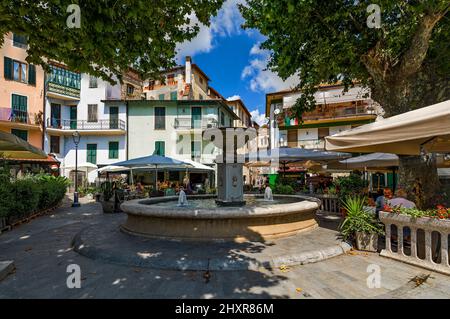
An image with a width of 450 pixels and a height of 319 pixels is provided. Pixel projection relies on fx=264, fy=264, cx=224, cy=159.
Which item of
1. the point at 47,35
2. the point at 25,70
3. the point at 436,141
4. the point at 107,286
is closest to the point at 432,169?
the point at 436,141

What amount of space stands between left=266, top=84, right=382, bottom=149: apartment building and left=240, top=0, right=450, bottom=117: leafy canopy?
718 inches

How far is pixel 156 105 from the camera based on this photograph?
2973cm

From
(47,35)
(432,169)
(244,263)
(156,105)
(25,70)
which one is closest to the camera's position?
(244,263)

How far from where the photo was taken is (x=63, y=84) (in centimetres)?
2820

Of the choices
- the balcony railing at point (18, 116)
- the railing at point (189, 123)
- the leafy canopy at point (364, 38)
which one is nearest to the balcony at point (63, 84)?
the balcony railing at point (18, 116)

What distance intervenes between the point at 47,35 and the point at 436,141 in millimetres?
8742

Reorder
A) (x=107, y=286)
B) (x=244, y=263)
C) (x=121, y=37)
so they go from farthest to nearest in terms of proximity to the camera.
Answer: (x=121, y=37) < (x=244, y=263) < (x=107, y=286)

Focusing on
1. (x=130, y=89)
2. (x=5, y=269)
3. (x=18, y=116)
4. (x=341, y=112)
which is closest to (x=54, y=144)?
(x=18, y=116)

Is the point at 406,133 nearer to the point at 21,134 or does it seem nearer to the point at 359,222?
the point at 359,222

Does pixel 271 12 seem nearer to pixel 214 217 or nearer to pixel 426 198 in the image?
pixel 214 217

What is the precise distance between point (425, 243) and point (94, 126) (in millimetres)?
30719

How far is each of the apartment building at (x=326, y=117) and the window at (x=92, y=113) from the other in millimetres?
19977

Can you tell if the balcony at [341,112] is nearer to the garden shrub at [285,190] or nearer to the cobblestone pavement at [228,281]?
the garden shrub at [285,190]
